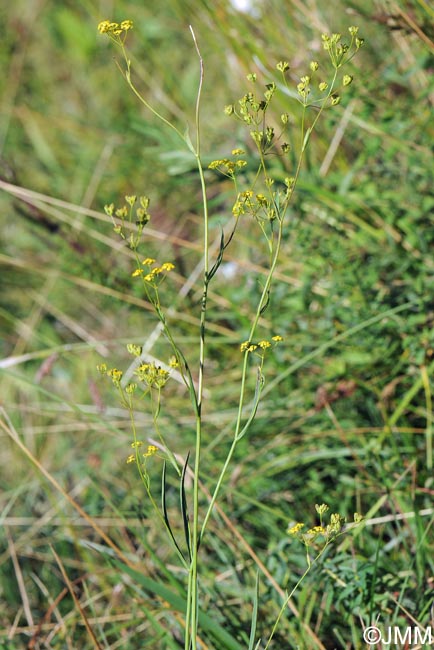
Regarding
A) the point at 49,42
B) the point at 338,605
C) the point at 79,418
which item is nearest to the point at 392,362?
the point at 338,605

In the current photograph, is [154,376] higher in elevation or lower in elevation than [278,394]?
higher

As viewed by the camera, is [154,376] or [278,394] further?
[278,394]

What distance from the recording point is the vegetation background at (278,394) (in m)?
1.21

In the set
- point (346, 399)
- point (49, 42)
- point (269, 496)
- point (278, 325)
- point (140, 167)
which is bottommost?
point (269, 496)

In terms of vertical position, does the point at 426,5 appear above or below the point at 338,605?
above

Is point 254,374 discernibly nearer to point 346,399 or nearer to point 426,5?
point 346,399

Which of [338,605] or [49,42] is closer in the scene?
[338,605]

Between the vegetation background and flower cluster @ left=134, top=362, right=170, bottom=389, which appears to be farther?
the vegetation background

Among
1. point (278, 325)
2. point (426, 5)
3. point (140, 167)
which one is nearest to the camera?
point (426, 5)

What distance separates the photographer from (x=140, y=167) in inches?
97.0

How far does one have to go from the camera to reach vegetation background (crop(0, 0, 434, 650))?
3.95 feet

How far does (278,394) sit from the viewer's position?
165cm

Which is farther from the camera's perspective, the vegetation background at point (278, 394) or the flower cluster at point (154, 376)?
the vegetation background at point (278, 394)

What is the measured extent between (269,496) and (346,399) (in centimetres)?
25
